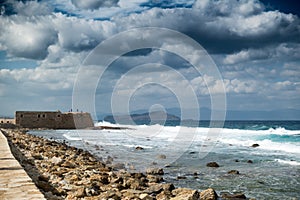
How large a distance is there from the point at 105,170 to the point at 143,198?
16.9ft

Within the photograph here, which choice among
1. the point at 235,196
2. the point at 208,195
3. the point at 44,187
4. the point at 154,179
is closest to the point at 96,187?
the point at 44,187

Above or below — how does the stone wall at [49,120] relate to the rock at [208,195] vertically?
above

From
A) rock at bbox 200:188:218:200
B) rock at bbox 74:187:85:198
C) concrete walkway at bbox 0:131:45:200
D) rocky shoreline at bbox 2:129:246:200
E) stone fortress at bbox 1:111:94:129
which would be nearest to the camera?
concrete walkway at bbox 0:131:45:200

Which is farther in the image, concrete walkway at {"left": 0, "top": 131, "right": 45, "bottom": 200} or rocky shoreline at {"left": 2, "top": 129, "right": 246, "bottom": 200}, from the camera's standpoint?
rocky shoreline at {"left": 2, "top": 129, "right": 246, "bottom": 200}

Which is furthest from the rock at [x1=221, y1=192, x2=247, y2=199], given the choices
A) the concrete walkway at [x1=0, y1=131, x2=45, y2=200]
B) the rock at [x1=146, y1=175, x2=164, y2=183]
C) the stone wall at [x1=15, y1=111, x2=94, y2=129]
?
the stone wall at [x1=15, y1=111, x2=94, y2=129]

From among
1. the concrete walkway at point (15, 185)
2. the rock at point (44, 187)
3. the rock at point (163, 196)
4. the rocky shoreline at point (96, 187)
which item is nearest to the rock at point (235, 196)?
the rocky shoreline at point (96, 187)

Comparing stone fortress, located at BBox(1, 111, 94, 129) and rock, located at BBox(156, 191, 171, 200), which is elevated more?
stone fortress, located at BBox(1, 111, 94, 129)

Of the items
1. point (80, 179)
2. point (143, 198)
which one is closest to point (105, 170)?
point (80, 179)

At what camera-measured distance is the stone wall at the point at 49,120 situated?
59.0 m

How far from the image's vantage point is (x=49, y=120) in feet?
202

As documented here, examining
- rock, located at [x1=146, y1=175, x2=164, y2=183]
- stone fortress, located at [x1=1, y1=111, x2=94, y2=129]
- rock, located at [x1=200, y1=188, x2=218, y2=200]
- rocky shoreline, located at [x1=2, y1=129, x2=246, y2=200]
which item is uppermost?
stone fortress, located at [x1=1, y1=111, x2=94, y2=129]

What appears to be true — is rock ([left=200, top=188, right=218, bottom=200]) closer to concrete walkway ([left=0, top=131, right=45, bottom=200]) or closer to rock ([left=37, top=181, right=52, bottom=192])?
rock ([left=37, top=181, right=52, bottom=192])

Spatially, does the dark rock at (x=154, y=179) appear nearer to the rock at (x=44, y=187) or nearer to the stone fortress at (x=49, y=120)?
the rock at (x=44, y=187)

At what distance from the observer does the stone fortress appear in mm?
58938
